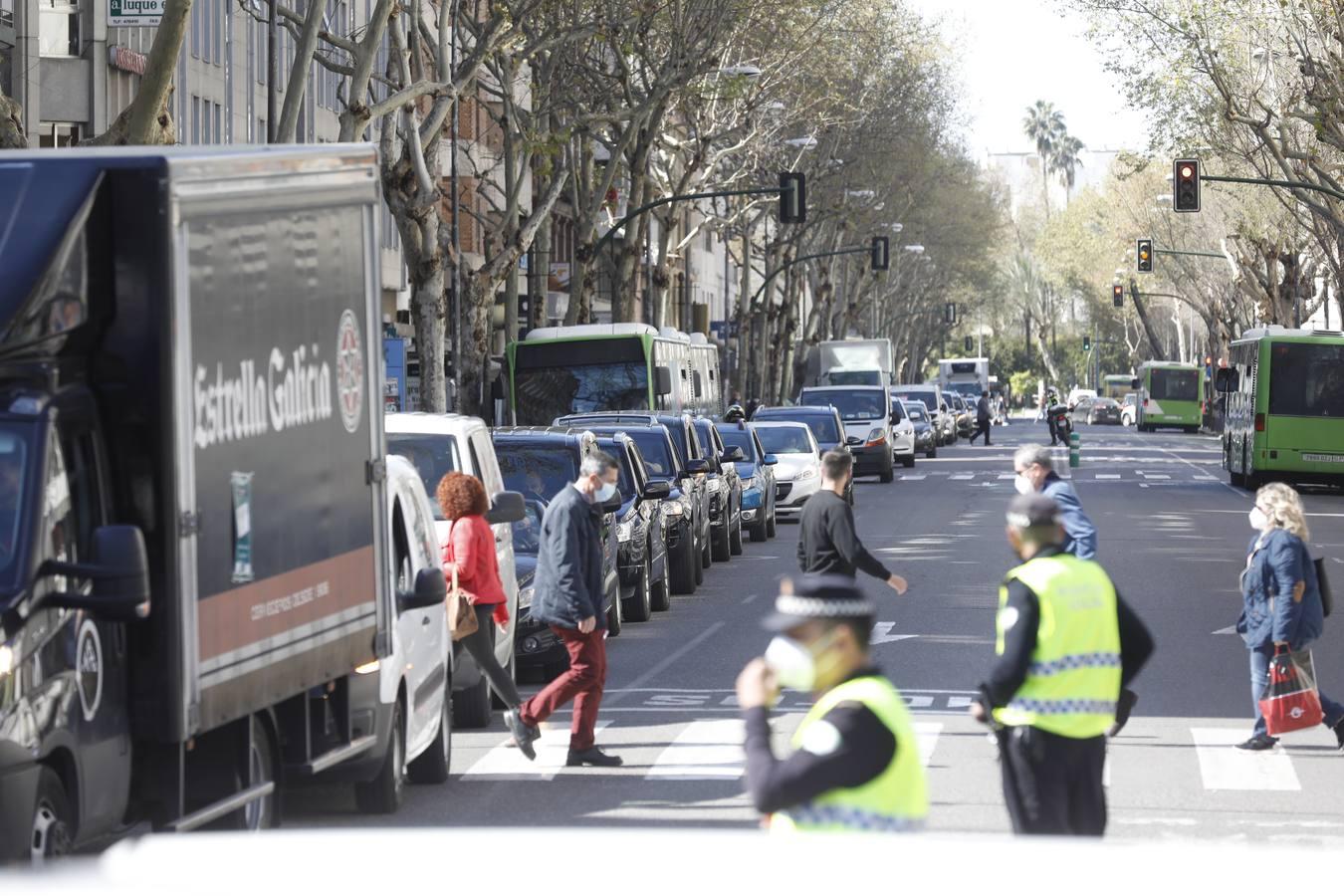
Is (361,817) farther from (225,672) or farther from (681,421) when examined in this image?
(681,421)

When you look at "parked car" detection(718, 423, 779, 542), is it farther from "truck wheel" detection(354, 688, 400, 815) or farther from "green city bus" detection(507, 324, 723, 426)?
"truck wheel" detection(354, 688, 400, 815)

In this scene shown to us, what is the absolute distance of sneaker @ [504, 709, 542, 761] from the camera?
12352 millimetres

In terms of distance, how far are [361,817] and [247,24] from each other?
114 feet

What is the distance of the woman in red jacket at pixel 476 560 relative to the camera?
41.9 feet

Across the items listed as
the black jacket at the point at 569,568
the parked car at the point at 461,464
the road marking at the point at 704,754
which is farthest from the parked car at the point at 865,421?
the black jacket at the point at 569,568

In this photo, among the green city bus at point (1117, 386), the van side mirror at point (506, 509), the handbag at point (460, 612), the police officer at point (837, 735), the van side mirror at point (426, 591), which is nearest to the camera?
the police officer at point (837, 735)

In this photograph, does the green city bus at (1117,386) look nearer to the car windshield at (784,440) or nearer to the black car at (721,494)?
the car windshield at (784,440)

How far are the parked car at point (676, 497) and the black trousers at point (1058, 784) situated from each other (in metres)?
13.8

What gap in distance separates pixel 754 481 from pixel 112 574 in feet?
77.3

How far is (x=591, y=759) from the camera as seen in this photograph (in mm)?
12539

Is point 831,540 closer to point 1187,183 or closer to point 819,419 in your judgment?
point 819,419

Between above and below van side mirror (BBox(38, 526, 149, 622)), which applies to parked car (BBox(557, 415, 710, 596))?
below

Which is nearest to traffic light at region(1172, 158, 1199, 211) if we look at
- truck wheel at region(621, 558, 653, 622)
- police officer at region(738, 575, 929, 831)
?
truck wheel at region(621, 558, 653, 622)

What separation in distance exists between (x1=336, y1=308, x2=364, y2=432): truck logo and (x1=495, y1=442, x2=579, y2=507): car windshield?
855cm
